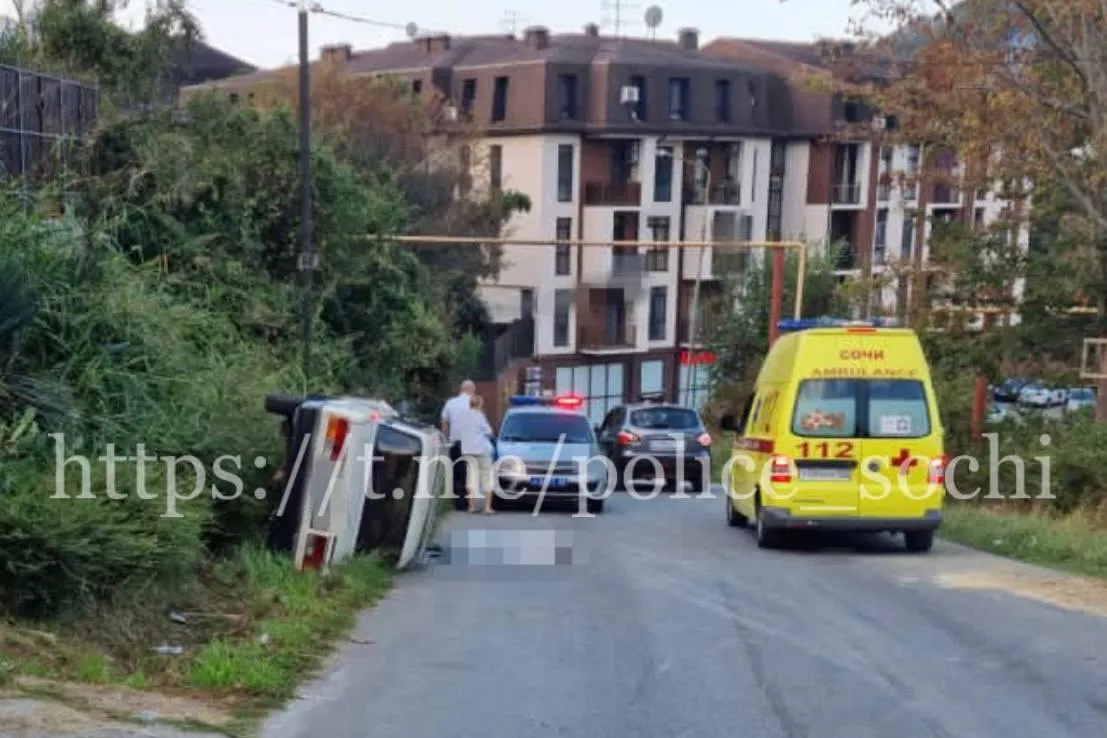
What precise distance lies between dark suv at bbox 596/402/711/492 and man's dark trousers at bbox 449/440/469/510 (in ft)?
24.2

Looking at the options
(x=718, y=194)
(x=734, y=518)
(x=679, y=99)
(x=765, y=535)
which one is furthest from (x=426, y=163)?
(x=765, y=535)

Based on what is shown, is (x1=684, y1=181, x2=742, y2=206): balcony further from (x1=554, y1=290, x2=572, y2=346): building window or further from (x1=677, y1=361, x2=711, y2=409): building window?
(x1=554, y1=290, x2=572, y2=346): building window

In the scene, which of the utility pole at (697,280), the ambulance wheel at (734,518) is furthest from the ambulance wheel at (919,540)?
the utility pole at (697,280)

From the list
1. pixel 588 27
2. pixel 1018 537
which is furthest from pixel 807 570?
pixel 588 27

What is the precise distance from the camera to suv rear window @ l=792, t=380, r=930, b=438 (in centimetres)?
1527

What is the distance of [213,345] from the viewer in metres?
13.2

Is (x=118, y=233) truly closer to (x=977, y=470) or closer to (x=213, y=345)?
(x=213, y=345)

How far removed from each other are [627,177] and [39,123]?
44.2 metres

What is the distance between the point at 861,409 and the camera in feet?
50.2

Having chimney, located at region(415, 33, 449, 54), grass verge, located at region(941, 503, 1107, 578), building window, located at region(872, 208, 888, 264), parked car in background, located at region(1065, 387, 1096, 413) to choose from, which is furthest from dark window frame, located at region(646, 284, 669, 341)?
grass verge, located at region(941, 503, 1107, 578)

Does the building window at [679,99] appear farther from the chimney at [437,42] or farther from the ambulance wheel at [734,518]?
the ambulance wheel at [734,518]

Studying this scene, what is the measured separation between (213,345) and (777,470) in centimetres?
616

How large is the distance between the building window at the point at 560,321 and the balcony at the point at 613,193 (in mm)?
6519

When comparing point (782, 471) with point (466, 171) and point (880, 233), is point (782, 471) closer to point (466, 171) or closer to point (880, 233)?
point (466, 171)
